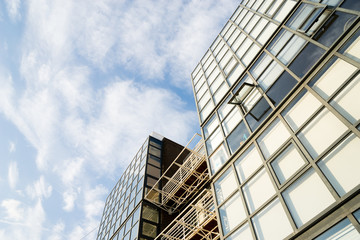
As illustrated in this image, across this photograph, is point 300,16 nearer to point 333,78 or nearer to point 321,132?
point 333,78

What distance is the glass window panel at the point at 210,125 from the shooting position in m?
13.6

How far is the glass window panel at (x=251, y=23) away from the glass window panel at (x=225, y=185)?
9544mm

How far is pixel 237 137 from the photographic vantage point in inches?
435

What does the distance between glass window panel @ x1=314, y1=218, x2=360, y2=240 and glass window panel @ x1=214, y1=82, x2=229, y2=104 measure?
9.34 m

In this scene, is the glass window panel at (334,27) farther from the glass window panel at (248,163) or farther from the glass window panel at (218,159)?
the glass window panel at (218,159)

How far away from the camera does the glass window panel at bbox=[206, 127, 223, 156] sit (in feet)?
41.0

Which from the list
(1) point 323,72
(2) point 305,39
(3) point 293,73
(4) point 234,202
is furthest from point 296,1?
(4) point 234,202

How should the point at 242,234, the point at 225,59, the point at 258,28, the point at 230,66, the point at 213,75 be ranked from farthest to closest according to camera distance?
the point at 213,75 < the point at 225,59 < the point at 230,66 < the point at 258,28 < the point at 242,234

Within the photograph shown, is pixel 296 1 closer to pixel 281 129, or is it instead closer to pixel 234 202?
pixel 281 129

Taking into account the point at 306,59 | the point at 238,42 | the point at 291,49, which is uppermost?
the point at 238,42

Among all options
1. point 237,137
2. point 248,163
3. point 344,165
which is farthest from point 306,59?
point 344,165

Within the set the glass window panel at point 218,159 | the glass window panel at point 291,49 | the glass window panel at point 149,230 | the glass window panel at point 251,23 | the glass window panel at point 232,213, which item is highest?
the glass window panel at point 251,23

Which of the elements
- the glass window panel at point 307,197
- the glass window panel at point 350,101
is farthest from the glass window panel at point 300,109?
the glass window panel at point 307,197

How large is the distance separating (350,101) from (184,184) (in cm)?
1307
